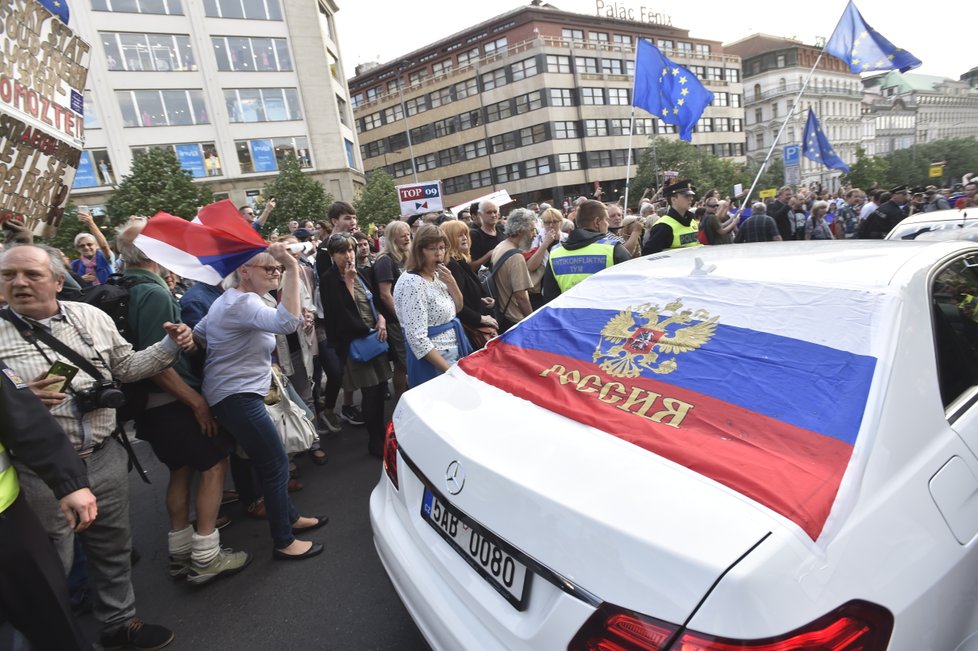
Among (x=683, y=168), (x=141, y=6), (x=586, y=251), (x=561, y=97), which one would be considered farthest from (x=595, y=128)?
(x=586, y=251)

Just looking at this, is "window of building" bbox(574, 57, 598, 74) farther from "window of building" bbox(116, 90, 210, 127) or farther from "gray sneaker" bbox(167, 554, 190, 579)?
"gray sneaker" bbox(167, 554, 190, 579)

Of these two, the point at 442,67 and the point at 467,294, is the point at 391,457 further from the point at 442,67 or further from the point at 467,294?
the point at 442,67

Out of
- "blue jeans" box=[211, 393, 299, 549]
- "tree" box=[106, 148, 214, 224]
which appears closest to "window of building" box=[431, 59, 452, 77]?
"tree" box=[106, 148, 214, 224]

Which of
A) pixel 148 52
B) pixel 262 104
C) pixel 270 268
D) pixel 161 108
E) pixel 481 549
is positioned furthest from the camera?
pixel 262 104

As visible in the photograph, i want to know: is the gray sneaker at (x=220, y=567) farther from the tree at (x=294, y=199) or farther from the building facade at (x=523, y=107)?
the building facade at (x=523, y=107)

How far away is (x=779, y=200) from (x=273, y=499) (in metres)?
12.3

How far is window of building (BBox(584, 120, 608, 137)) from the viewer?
4484 cm

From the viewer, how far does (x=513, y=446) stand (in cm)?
160

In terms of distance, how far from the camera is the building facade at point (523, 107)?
43.7m

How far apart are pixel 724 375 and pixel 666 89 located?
9.27m

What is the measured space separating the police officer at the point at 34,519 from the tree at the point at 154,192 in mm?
23350

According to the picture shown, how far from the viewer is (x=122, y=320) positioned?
8.50ft

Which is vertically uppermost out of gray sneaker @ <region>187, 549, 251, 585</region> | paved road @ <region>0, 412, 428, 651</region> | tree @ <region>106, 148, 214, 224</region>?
tree @ <region>106, 148, 214, 224</region>

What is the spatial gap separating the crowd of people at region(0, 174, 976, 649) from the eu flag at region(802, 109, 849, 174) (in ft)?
39.4
